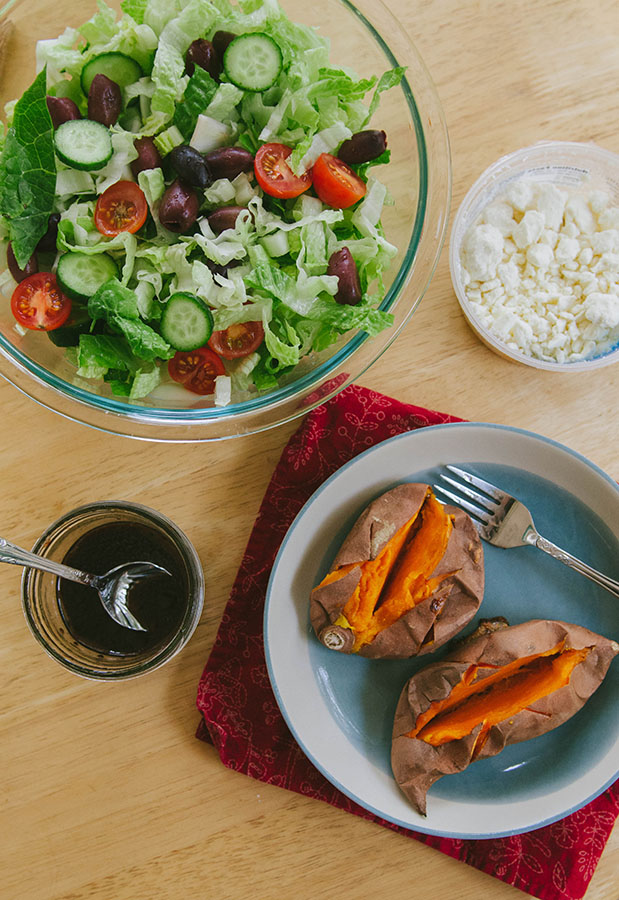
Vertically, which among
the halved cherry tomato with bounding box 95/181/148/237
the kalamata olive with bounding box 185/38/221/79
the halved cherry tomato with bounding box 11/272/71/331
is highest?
the kalamata olive with bounding box 185/38/221/79

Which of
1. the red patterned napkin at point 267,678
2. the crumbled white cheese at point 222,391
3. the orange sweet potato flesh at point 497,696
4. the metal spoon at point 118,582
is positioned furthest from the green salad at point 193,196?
the orange sweet potato flesh at point 497,696

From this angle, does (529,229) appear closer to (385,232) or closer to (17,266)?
(385,232)

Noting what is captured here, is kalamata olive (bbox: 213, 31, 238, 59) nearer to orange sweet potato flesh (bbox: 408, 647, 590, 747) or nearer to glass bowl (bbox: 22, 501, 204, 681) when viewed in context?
glass bowl (bbox: 22, 501, 204, 681)

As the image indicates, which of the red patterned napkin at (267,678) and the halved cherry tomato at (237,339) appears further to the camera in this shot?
the red patterned napkin at (267,678)

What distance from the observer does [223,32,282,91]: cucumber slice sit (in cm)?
110

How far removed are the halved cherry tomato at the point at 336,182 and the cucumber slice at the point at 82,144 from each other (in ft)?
1.05

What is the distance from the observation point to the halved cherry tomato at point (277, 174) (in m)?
1.14

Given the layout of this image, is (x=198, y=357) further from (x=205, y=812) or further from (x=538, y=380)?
(x=205, y=812)

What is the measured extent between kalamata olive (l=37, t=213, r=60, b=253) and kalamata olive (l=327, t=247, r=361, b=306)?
436 mm

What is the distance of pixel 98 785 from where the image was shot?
56.0 inches

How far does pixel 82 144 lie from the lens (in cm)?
112

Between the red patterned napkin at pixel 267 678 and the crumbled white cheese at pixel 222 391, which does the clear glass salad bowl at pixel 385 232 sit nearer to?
the crumbled white cheese at pixel 222 391

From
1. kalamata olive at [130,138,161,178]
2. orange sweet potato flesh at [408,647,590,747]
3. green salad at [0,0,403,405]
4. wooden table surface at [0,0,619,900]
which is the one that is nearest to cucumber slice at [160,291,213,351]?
green salad at [0,0,403,405]

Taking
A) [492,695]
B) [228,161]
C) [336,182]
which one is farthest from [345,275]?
[492,695]
